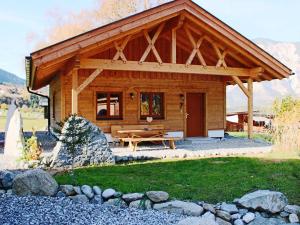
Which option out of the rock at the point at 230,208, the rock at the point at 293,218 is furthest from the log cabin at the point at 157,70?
the rock at the point at 293,218

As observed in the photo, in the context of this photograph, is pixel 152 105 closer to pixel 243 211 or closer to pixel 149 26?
pixel 149 26

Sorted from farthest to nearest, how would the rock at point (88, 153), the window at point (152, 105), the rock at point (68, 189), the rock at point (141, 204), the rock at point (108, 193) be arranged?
the window at point (152, 105) → the rock at point (88, 153) → the rock at point (68, 189) → the rock at point (108, 193) → the rock at point (141, 204)

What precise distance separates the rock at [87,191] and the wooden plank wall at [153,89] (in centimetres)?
714

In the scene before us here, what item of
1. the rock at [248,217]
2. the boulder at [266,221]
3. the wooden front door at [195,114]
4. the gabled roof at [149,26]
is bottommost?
the boulder at [266,221]

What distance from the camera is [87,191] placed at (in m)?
6.86

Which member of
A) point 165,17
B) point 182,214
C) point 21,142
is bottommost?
point 182,214

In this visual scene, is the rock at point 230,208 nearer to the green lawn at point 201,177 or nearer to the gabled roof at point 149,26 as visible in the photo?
the green lawn at point 201,177

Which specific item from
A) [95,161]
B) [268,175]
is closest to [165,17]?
[95,161]


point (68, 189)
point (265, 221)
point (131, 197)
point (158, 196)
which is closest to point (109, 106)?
point (68, 189)

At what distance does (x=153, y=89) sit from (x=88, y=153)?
6.07 metres

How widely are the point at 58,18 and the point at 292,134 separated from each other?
2479 centimetres

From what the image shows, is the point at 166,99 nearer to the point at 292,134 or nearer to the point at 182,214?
the point at 292,134

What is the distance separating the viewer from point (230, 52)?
1422 centimetres

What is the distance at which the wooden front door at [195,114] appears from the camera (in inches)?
641
